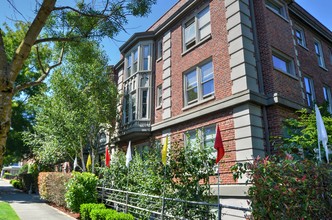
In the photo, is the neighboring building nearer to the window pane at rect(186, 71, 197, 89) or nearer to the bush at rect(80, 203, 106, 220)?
the window pane at rect(186, 71, 197, 89)

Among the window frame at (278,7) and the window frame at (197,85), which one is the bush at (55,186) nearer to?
the window frame at (197,85)

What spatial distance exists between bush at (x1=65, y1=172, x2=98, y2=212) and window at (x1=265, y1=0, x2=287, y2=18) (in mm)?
12415

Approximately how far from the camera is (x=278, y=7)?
13539mm

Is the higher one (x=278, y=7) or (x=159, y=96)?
(x=278, y=7)

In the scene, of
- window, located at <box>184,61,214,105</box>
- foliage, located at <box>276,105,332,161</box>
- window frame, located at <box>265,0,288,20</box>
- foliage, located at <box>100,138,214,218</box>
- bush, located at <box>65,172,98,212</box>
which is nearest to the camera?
foliage, located at <box>100,138,214,218</box>

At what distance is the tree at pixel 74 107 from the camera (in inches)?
640

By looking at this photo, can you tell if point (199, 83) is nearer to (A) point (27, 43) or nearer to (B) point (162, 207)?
(B) point (162, 207)

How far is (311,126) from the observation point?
8922 mm

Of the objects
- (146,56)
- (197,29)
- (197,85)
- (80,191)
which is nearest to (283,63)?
(197,85)

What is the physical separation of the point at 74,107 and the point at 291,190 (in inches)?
589

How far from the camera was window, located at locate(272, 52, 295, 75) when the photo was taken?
1188 centimetres

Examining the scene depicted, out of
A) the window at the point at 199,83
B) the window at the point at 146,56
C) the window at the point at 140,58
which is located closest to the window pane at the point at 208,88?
the window at the point at 199,83

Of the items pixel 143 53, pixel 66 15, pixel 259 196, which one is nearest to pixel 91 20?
pixel 66 15

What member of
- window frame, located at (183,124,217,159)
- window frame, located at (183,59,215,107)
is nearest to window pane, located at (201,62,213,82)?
window frame, located at (183,59,215,107)
